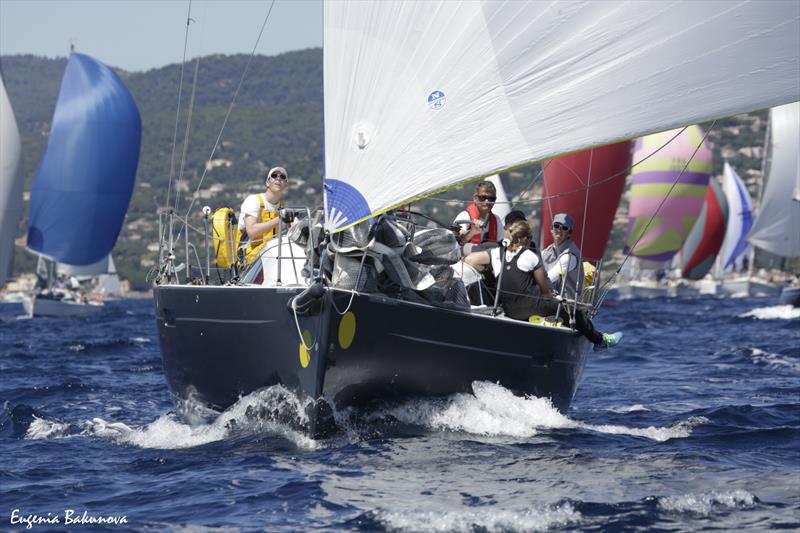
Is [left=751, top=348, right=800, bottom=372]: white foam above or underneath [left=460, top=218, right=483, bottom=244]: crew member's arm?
underneath

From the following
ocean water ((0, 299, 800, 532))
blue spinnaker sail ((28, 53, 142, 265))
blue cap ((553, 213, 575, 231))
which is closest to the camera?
ocean water ((0, 299, 800, 532))

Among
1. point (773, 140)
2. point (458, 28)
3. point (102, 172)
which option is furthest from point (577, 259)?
point (773, 140)

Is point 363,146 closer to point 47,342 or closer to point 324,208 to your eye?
point 324,208

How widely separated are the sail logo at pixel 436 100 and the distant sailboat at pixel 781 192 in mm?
29753

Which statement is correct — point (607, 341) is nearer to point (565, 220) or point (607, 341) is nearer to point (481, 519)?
point (565, 220)

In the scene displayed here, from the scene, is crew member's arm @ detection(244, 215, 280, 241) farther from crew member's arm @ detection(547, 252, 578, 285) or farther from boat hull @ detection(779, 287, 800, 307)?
boat hull @ detection(779, 287, 800, 307)

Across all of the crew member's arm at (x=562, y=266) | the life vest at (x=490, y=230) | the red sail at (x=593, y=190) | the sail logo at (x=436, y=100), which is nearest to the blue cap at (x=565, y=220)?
the crew member's arm at (x=562, y=266)

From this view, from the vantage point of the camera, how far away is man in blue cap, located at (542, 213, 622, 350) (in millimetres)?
9077

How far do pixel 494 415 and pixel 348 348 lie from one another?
1402mm

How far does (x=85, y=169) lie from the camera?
32.0m

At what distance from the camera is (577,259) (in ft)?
31.0

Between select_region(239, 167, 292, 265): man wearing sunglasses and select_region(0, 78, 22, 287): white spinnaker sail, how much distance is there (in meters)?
24.1

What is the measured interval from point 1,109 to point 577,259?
83.7 ft

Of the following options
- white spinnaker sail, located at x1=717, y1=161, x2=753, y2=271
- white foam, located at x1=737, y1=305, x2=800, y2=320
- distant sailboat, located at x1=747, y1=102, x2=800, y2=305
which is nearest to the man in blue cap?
white foam, located at x1=737, y1=305, x2=800, y2=320
